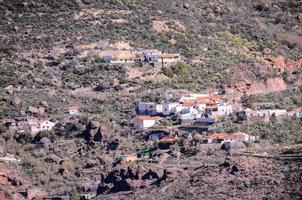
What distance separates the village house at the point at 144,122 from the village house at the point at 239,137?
20.7 feet

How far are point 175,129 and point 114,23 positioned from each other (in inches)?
851

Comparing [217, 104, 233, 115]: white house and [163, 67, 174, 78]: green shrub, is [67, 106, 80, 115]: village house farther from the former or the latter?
[163, 67, 174, 78]: green shrub

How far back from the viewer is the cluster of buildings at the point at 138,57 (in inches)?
3836

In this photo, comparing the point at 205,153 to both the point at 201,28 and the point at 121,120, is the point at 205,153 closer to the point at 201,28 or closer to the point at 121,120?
the point at 121,120

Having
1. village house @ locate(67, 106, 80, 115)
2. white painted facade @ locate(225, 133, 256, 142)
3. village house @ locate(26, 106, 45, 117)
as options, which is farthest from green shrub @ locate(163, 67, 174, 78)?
white painted facade @ locate(225, 133, 256, 142)

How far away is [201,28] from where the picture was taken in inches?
4252

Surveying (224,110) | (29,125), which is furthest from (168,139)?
(29,125)

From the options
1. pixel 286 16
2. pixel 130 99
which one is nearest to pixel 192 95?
pixel 130 99

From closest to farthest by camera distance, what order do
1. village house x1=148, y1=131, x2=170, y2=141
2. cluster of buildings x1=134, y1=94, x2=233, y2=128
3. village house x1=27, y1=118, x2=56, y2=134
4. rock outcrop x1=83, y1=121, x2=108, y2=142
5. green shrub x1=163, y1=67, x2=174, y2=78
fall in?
village house x1=148, y1=131, x2=170, y2=141 < rock outcrop x1=83, y1=121, x2=108, y2=142 < village house x1=27, y1=118, x2=56, y2=134 < cluster of buildings x1=134, y1=94, x2=233, y2=128 < green shrub x1=163, y1=67, x2=174, y2=78

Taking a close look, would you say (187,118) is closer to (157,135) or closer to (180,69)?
(157,135)

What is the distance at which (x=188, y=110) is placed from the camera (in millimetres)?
86625

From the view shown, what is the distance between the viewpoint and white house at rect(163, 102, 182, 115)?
87.2 meters

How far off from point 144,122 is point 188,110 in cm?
292

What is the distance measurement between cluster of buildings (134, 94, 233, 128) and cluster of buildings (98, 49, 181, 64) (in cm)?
813
